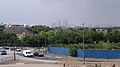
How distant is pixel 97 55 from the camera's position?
66750 mm

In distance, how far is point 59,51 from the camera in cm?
8269

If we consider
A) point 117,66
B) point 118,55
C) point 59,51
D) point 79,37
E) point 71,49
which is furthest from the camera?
point 79,37

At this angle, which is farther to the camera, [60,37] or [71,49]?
[60,37]

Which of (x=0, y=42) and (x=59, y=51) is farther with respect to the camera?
(x=0, y=42)

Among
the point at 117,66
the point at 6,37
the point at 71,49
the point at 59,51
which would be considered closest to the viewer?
the point at 117,66

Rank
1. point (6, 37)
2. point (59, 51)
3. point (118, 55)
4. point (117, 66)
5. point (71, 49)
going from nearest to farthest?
1. point (117, 66)
2. point (118, 55)
3. point (71, 49)
4. point (59, 51)
5. point (6, 37)

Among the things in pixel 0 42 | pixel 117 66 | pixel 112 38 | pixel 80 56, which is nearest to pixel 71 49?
pixel 80 56

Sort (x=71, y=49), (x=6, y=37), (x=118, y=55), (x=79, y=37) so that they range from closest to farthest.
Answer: (x=118, y=55)
(x=71, y=49)
(x=79, y=37)
(x=6, y=37)

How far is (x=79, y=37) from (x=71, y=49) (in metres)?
38.5

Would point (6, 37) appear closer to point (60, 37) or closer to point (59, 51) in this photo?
point (60, 37)

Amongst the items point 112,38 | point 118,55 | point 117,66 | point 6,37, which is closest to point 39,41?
point 6,37

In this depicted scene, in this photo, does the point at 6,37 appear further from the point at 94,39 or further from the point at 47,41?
the point at 94,39

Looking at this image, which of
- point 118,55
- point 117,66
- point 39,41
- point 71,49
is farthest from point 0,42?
point 117,66

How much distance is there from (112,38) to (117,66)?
240ft
